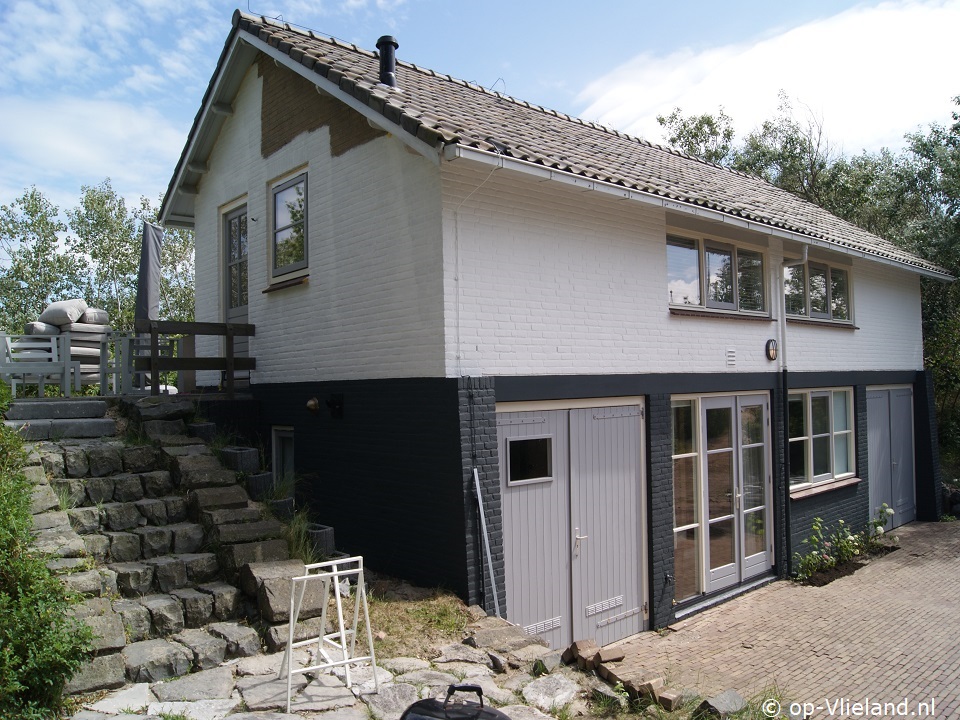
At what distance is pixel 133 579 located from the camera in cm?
554


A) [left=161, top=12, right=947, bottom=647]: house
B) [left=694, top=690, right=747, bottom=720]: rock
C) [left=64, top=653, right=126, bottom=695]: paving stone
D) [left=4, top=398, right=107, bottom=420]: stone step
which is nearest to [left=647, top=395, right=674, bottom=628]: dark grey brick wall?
[left=161, top=12, right=947, bottom=647]: house

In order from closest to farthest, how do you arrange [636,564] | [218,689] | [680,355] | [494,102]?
1. [218,689]
2. [636,564]
3. [680,355]
4. [494,102]

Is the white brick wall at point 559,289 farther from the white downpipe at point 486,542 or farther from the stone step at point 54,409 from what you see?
the stone step at point 54,409

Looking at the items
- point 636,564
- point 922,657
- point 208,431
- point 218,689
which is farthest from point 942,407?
point 218,689

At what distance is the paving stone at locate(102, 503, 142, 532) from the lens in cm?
616

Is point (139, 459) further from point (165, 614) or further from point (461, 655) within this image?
point (461, 655)

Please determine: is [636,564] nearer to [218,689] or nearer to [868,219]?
[218,689]

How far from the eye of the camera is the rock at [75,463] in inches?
259

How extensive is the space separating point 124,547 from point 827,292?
1139 centimetres

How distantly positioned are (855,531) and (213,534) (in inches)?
433

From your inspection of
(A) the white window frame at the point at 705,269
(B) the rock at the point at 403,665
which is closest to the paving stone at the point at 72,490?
(B) the rock at the point at 403,665

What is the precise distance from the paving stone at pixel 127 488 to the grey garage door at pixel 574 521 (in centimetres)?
337

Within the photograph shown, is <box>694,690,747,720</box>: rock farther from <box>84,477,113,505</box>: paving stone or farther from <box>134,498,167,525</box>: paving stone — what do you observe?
<box>84,477,113,505</box>: paving stone

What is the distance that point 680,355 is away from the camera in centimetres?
909
